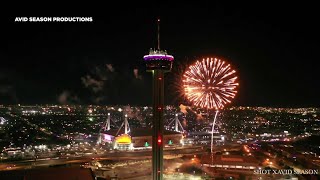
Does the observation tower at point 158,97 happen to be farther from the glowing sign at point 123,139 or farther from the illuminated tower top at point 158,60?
the glowing sign at point 123,139

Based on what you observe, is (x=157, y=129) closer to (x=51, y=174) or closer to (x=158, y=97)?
(x=158, y=97)

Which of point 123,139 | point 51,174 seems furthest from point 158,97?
point 123,139

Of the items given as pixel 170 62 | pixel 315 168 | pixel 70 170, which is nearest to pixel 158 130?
pixel 170 62

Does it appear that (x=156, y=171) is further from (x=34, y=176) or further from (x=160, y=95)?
(x=34, y=176)

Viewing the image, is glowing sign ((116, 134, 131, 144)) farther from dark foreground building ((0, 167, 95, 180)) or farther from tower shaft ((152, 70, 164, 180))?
tower shaft ((152, 70, 164, 180))

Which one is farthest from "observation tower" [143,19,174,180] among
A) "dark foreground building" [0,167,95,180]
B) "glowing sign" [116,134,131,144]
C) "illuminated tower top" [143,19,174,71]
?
"glowing sign" [116,134,131,144]

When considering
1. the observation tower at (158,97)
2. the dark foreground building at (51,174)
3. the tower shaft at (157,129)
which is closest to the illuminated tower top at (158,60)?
the observation tower at (158,97)

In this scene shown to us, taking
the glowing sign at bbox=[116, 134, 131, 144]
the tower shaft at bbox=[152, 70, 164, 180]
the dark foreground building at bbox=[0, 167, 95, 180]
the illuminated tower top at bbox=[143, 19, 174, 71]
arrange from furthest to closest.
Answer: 1. the glowing sign at bbox=[116, 134, 131, 144]
2. the illuminated tower top at bbox=[143, 19, 174, 71]
3. the dark foreground building at bbox=[0, 167, 95, 180]
4. the tower shaft at bbox=[152, 70, 164, 180]
